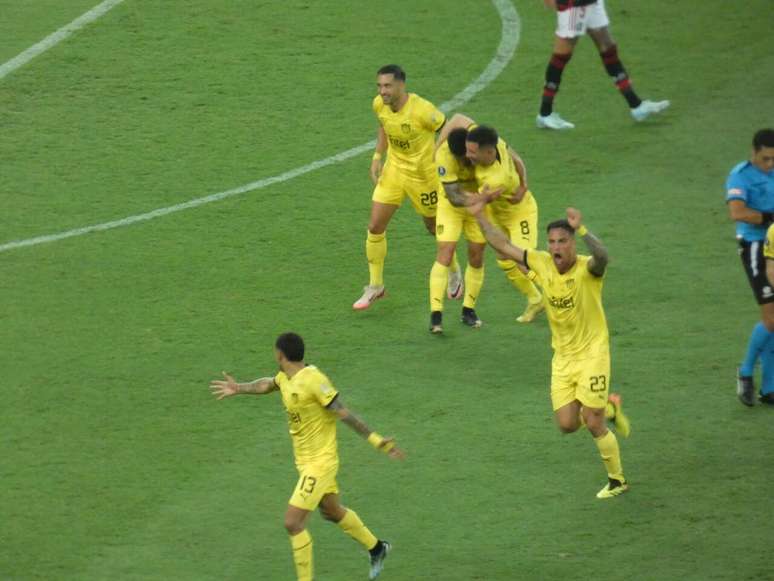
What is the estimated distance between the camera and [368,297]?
50.4 ft

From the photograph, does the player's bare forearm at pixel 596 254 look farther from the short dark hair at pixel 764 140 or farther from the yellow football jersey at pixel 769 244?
the short dark hair at pixel 764 140

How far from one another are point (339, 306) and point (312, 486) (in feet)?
15.5

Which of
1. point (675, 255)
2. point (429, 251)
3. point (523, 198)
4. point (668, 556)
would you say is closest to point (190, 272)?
point (429, 251)

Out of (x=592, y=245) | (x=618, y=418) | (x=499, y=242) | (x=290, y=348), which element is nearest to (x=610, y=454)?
(x=618, y=418)

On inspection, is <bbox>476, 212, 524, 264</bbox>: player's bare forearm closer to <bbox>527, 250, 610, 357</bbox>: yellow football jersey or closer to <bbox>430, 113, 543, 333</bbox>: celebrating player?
<bbox>527, 250, 610, 357</bbox>: yellow football jersey

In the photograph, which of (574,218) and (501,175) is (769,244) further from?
(501,175)

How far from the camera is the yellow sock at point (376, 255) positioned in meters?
15.2

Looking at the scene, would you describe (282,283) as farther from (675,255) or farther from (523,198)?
(675,255)

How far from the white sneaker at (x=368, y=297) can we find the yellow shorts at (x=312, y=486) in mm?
4538

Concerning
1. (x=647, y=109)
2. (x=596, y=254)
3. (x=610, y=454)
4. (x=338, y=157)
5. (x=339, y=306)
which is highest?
(x=596, y=254)

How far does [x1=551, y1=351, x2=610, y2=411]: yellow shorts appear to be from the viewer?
38.8 feet

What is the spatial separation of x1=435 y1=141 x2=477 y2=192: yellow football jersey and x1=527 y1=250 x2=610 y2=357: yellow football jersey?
2370 millimetres

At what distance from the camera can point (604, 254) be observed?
451 inches

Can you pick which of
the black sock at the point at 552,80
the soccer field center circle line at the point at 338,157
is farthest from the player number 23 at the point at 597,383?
the black sock at the point at 552,80
